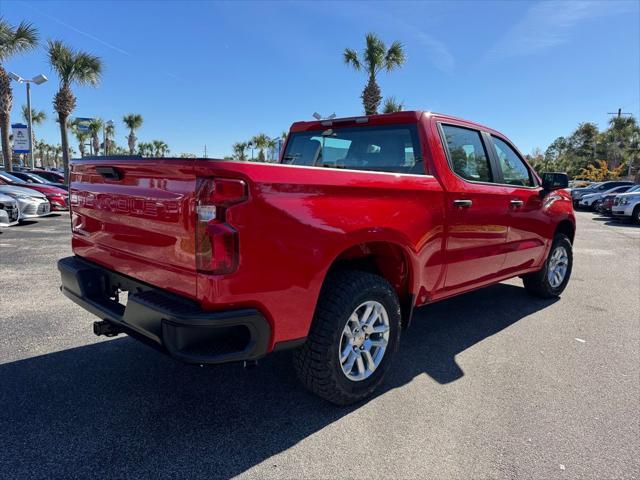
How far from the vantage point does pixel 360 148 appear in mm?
3775

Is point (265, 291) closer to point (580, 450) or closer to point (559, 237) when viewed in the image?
point (580, 450)

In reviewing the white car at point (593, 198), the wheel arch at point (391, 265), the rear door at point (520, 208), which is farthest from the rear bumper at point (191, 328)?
the white car at point (593, 198)

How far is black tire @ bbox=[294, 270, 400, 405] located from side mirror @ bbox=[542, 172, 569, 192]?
9.51 feet

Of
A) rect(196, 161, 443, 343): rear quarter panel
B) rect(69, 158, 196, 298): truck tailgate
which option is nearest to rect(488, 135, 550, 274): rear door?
rect(196, 161, 443, 343): rear quarter panel

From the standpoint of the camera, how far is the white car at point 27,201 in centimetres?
1125

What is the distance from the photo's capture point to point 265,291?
2166 millimetres

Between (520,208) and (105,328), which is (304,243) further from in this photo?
(520,208)

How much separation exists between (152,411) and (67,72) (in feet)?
87.6

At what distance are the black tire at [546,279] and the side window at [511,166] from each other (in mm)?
1094

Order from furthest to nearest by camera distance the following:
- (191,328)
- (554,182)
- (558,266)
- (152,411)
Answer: (558,266)
(554,182)
(152,411)
(191,328)

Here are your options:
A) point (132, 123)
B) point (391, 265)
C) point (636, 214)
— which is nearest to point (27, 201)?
point (391, 265)

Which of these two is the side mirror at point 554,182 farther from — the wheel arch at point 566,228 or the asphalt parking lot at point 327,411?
the asphalt parking lot at point 327,411

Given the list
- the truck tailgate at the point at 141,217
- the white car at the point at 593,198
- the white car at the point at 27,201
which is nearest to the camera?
the truck tailgate at the point at 141,217

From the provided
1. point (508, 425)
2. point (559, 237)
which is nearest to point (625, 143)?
point (559, 237)
